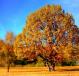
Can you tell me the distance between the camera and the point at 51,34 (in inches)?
2377

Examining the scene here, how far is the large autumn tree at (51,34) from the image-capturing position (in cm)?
5991

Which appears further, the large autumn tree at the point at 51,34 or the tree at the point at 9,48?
the tree at the point at 9,48

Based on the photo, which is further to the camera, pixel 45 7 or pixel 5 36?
pixel 5 36

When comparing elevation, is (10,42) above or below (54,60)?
above

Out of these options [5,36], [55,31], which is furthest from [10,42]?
[55,31]

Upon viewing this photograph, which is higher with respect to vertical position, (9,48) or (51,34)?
(51,34)

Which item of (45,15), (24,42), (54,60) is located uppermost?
(45,15)

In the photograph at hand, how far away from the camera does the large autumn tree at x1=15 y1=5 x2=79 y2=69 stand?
59.9 metres

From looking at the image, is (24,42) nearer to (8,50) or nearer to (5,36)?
(8,50)

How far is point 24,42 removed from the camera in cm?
6259

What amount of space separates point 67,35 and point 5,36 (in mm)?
22200

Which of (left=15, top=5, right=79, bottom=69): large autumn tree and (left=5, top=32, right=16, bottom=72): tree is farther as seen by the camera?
(left=5, top=32, right=16, bottom=72): tree

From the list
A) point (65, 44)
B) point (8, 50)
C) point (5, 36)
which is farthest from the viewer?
point (5, 36)

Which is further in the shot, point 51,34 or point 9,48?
point 9,48
